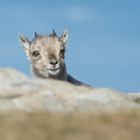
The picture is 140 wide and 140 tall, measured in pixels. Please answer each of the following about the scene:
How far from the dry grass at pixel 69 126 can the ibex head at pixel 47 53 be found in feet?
45.1

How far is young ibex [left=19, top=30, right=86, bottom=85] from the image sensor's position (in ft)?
116

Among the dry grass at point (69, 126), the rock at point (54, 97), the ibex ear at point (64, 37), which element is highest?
the rock at point (54, 97)

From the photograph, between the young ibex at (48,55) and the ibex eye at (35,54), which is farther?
the ibex eye at (35,54)

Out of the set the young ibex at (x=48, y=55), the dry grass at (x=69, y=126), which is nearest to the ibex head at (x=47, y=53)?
the young ibex at (x=48, y=55)

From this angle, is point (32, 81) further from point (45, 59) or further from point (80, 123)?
point (45, 59)

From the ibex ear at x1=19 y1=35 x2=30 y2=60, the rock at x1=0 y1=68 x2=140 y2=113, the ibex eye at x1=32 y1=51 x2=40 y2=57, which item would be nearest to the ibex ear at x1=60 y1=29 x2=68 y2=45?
the ibex eye at x1=32 y1=51 x2=40 y2=57

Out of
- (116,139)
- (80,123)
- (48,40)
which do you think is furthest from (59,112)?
(48,40)

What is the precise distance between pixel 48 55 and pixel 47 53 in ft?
0.75

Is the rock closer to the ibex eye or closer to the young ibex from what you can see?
the young ibex

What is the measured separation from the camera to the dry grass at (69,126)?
1986 cm

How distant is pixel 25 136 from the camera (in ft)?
64.4

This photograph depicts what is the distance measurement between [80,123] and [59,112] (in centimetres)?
105

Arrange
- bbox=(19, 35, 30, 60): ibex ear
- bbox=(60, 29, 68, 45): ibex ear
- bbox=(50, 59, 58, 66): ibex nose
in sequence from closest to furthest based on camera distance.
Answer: bbox=(50, 59, 58, 66): ibex nose, bbox=(60, 29, 68, 45): ibex ear, bbox=(19, 35, 30, 60): ibex ear

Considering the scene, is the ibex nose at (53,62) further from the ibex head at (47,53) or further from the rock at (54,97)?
the rock at (54,97)
